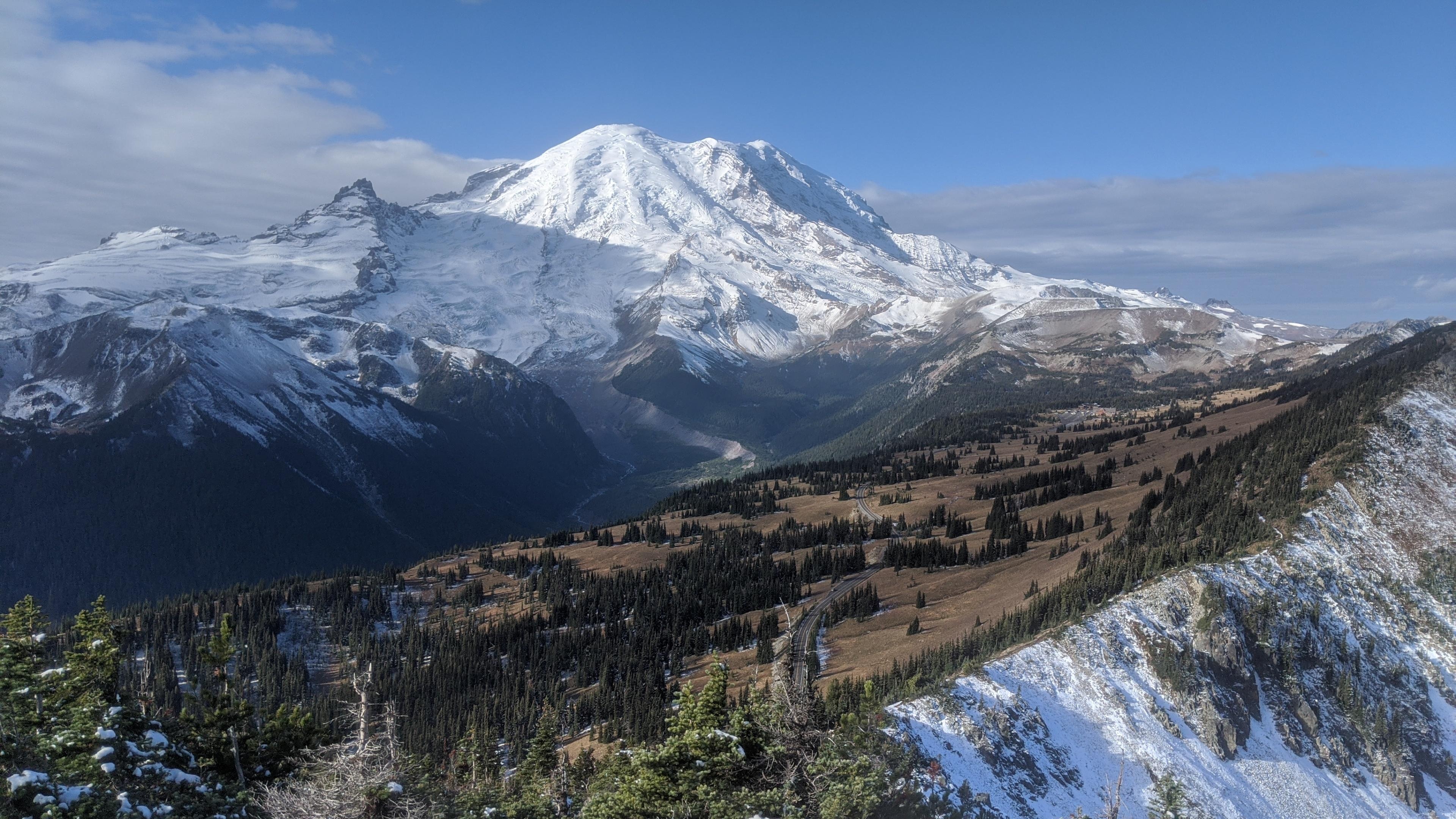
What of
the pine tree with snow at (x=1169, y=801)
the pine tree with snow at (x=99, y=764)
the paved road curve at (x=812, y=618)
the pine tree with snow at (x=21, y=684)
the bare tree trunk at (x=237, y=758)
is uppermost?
the pine tree with snow at (x=21, y=684)

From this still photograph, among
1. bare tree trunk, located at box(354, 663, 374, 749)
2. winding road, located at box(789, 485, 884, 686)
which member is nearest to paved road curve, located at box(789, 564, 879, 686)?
winding road, located at box(789, 485, 884, 686)

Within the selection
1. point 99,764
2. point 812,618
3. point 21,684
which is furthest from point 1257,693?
point 21,684

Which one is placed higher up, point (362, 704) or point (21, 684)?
point (362, 704)

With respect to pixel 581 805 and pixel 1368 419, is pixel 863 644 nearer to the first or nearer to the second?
pixel 581 805

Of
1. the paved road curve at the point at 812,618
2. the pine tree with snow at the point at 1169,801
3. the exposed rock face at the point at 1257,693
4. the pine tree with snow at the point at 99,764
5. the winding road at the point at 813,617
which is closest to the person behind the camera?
the pine tree with snow at the point at 99,764

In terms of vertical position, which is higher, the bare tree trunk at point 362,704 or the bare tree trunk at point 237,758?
the bare tree trunk at point 362,704

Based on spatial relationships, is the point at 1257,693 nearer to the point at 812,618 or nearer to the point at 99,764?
the point at 812,618

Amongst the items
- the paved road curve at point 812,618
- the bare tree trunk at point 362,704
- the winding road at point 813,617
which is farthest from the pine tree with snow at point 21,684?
the paved road curve at point 812,618

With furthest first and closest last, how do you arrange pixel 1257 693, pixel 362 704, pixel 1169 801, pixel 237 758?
1. pixel 1257 693
2. pixel 237 758
3. pixel 1169 801
4. pixel 362 704

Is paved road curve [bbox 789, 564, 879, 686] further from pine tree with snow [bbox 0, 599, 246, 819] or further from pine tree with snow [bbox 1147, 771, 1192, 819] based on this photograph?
pine tree with snow [bbox 0, 599, 246, 819]

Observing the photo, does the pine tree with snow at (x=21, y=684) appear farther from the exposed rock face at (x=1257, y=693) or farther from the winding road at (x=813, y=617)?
the winding road at (x=813, y=617)
